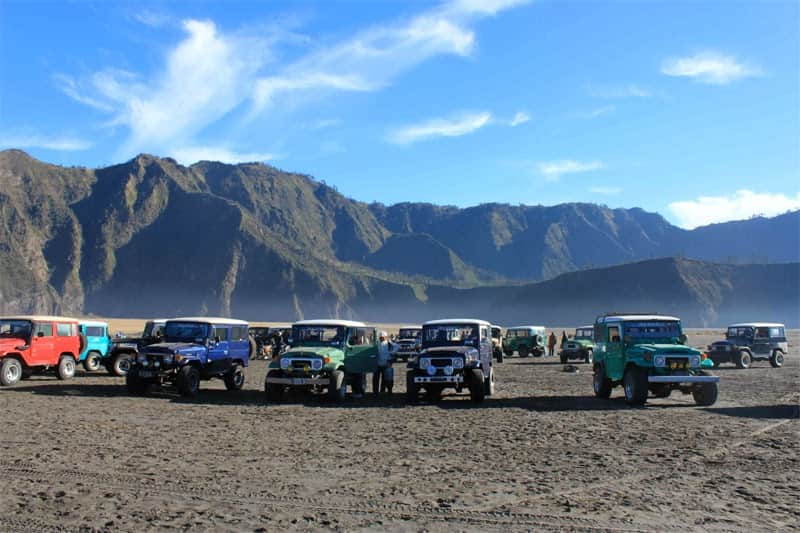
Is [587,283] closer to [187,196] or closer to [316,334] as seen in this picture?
[187,196]

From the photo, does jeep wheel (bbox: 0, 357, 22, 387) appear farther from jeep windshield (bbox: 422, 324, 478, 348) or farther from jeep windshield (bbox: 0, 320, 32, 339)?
jeep windshield (bbox: 422, 324, 478, 348)

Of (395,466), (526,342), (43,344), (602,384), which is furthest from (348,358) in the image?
(526,342)

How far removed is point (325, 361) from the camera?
16125 mm

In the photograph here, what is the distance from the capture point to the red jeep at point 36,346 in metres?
19.4

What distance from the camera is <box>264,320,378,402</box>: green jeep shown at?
632 inches

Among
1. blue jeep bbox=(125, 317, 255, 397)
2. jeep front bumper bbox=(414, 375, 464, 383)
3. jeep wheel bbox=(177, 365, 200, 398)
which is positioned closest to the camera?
jeep front bumper bbox=(414, 375, 464, 383)

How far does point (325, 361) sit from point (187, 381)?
3.93 m

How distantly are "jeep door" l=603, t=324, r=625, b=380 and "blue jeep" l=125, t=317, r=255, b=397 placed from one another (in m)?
10.7

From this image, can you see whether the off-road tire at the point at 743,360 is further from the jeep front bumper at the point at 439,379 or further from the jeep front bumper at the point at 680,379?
the jeep front bumper at the point at 439,379

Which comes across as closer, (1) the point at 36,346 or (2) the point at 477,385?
(2) the point at 477,385

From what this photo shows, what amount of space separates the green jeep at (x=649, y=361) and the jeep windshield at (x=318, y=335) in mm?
7062

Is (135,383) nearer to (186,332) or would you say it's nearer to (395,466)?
(186,332)

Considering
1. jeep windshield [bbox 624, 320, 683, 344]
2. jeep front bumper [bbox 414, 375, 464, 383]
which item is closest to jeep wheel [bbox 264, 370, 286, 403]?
jeep front bumper [bbox 414, 375, 464, 383]

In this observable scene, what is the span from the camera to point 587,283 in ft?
444
